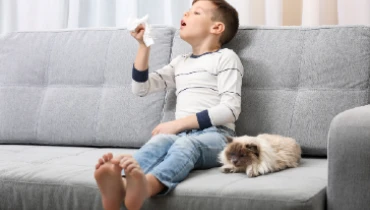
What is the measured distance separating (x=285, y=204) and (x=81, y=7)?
206 cm

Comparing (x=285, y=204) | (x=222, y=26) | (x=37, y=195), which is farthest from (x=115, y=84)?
(x=285, y=204)

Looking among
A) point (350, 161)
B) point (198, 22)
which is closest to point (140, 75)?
point (198, 22)

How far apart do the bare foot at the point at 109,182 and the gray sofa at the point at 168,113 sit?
9 centimetres

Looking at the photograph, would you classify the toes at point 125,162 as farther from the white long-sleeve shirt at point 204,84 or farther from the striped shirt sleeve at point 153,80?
the striped shirt sleeve at point 153,80

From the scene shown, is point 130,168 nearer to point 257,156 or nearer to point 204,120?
point 257,156

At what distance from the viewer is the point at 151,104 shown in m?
2.49

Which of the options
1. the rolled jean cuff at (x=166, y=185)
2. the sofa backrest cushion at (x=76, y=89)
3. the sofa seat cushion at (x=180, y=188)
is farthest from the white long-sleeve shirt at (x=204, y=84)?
the rolled jean cuff at (x=166, y=185)

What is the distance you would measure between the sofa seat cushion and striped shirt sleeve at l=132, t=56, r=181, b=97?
0.31 meters

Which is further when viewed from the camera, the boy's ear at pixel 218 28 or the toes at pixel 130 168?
the boy's ear at pixel 218 28

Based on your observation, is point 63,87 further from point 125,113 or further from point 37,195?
point 37,195

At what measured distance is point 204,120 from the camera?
218cm

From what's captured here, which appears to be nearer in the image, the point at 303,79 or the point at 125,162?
the point at 125,162

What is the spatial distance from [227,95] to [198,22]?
1.09ft

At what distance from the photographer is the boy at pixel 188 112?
176cm
